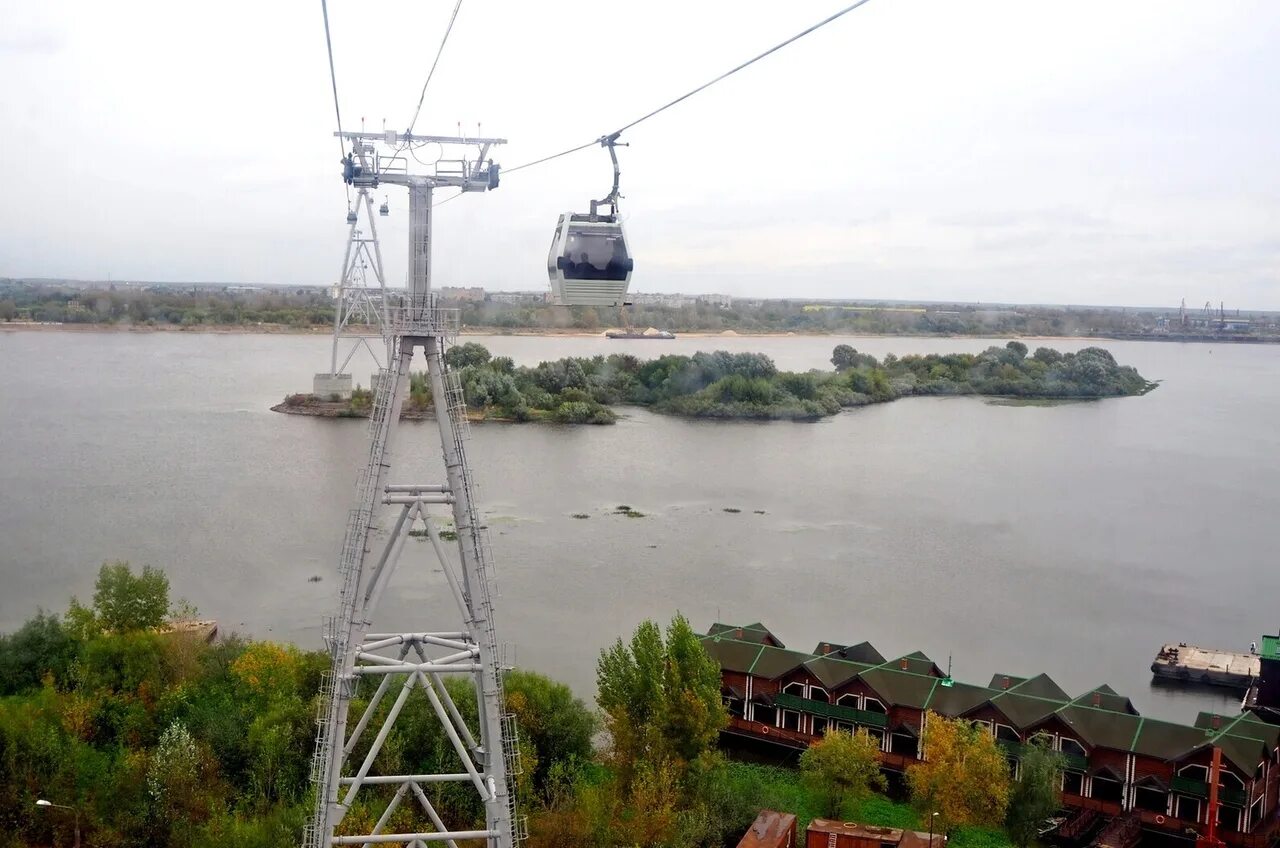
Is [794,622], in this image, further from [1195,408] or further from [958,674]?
[1195,408]

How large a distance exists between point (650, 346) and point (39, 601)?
22496mm

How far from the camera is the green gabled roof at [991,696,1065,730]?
5.11m

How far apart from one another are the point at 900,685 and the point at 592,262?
3528mm

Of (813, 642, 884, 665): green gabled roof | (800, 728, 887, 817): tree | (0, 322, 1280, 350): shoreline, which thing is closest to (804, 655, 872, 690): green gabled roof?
(813, 642, 884, 665): green gabled roof

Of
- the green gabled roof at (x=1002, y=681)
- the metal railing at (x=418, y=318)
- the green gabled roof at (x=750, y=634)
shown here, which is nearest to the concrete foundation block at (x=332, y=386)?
the green gabled roof at (x=750, y=634)

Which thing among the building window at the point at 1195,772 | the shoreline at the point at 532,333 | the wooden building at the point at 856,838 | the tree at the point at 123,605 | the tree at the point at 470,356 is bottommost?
the wooden building at the point at 856,838

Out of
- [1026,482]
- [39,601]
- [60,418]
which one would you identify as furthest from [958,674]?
[60,418]

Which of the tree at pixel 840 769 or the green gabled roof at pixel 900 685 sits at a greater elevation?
the green gabled roof at pixel 900 685

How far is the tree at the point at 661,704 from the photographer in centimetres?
463

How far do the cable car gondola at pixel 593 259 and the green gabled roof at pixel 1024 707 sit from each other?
340cm

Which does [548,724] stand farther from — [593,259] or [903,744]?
[593,259]

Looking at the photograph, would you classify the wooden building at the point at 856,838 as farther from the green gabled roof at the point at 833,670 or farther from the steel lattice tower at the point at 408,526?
the steel lattice tower at the point at 408,526

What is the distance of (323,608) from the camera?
24.2 ft

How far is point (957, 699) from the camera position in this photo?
17.4 feet
